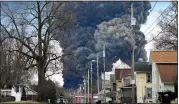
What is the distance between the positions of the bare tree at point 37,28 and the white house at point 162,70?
1174 cm

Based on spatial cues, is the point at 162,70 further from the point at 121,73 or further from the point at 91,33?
the point at 121,73

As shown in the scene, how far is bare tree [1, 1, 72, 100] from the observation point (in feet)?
129

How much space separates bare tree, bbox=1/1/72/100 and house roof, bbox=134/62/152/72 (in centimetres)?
1466

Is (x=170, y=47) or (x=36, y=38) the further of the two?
(x=170, y=47)

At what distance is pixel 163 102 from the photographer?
76.8ft

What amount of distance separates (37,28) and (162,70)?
50.1 ft

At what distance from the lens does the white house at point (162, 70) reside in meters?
45.9

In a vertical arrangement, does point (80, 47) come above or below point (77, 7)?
below

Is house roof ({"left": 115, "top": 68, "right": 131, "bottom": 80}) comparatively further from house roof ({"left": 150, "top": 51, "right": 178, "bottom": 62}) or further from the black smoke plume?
house roof ({"left": 150, "top": 51, "right": 178, "bottom": 62})

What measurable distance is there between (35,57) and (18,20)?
3.73 metres

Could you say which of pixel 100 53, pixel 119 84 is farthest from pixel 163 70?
pixel 119 84

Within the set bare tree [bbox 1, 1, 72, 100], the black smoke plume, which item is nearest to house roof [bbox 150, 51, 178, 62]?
the black smoke plume

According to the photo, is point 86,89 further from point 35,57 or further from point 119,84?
point 35,57

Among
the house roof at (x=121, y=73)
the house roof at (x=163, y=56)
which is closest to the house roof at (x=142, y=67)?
the house roof at (x=163, y=56)
